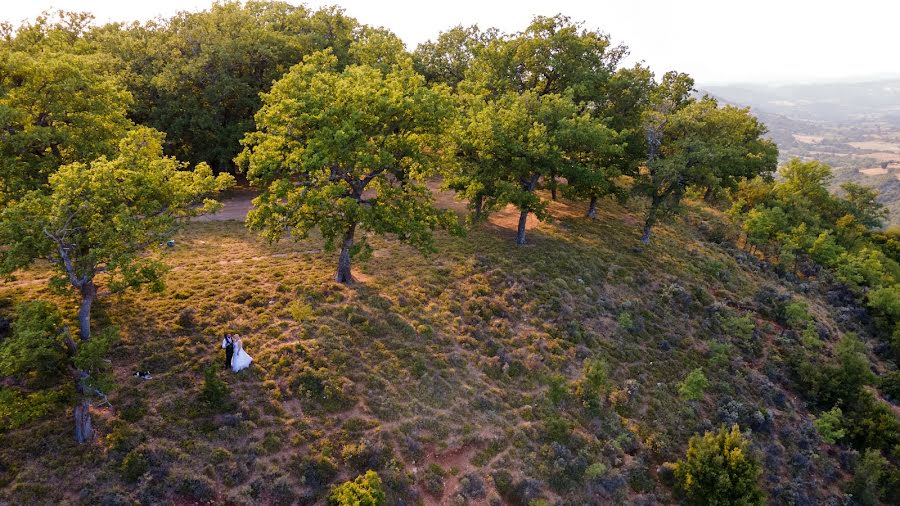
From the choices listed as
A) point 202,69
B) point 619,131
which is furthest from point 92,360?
point 619,131

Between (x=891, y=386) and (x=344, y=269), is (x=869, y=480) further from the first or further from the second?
(x=344, y=269)

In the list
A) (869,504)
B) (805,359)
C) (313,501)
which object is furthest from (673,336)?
(313,501)

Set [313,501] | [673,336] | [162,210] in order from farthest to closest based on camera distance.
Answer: [673,336]
[162,210]
[313,501]

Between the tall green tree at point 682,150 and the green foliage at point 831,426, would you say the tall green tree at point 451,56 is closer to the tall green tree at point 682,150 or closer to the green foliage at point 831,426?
the tall green tree at point 682,150

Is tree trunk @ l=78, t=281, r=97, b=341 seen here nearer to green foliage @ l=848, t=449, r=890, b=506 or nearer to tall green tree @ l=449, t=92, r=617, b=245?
tall green tree @ l=449, t=92, r=617, b=245

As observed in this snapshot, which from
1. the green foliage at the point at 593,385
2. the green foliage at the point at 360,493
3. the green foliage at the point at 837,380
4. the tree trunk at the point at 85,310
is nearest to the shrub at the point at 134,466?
the tree trunk at the point at 85,310

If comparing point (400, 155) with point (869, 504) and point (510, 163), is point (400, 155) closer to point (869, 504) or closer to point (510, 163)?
point (510, 163)
